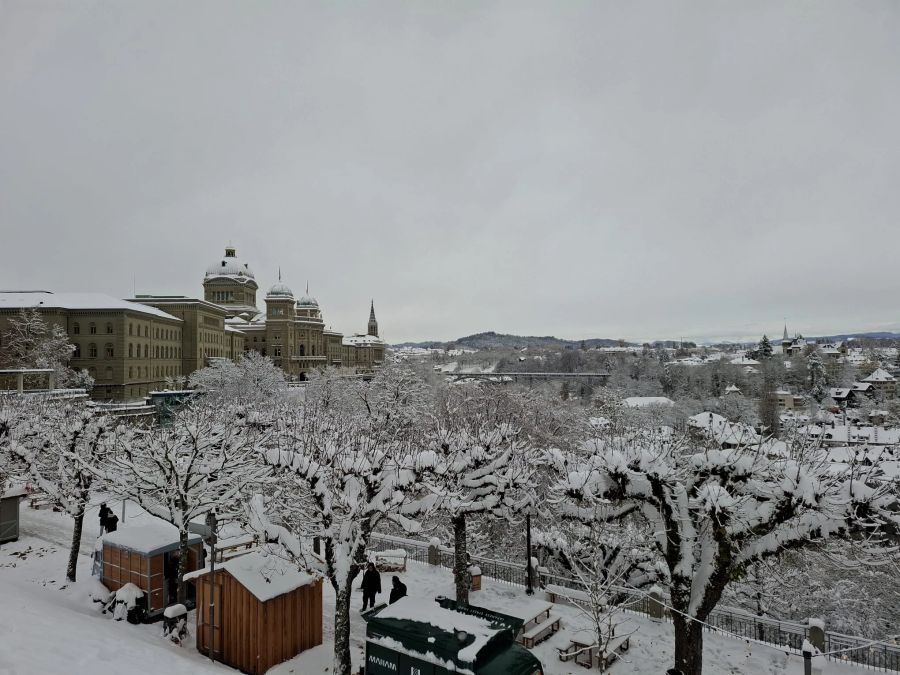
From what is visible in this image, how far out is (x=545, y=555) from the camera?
71.5 feet

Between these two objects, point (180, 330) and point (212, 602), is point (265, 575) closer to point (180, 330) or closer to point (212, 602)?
point (212, 602)

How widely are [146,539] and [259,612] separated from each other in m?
5.64

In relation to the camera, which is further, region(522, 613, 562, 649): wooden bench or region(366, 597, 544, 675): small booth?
region(522, 613, 562, 649): wooden bench

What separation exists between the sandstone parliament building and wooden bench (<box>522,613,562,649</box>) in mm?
60392

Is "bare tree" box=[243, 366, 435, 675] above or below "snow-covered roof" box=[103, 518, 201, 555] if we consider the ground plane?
above

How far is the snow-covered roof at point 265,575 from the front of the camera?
12.0 metres

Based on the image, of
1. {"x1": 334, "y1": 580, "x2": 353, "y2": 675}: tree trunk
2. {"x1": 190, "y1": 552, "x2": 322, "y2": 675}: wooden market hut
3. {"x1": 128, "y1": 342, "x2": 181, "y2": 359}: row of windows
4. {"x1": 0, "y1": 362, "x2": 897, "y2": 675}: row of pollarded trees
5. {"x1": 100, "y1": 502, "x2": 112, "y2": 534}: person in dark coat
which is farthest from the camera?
{"x1": 128, "y1": 342, "x2": 181, "y2": 359}: row of windows

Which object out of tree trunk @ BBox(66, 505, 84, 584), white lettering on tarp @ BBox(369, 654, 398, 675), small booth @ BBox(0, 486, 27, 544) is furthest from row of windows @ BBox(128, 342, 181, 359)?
white lettering on tarp @ BBox(369, 654, 398, 675)

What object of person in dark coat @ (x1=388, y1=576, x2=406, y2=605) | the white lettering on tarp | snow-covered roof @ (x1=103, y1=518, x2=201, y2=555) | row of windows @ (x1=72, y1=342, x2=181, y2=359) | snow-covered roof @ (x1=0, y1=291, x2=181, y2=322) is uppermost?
snow-covered roof @ (x1=0, y1=291, x2=181, y2=322)

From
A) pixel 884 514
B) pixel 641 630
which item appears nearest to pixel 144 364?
pixel 641 630

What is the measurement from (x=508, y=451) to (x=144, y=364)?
2469 inches

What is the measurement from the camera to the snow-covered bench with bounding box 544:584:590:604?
49.1ft

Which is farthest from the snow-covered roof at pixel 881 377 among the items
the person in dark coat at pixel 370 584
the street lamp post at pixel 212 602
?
the street lamp post at pixel 212 602

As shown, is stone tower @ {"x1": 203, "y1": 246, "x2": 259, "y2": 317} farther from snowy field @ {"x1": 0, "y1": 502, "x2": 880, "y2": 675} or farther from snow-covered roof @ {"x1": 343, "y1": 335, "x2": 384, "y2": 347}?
snowy field @ {"x1": 0, "y1": 502, "x2": 880, "y2": 675}
